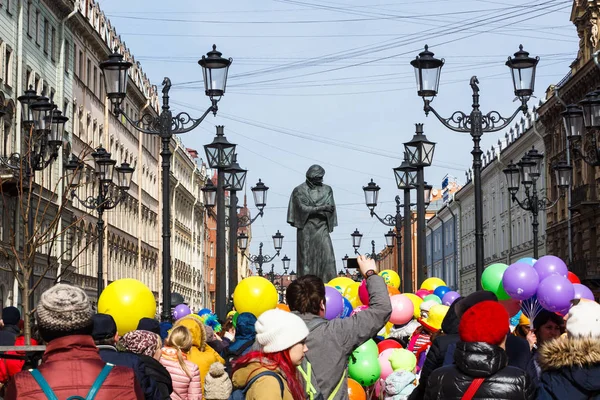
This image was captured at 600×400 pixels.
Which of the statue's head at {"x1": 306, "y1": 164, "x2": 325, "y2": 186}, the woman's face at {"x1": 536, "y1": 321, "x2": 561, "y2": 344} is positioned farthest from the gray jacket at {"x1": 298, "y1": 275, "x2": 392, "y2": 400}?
the statue's head at {"x1": 306, "y1": 164, "x2": 325, "y2": 186}

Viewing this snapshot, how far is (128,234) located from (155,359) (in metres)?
Answer: 56.4

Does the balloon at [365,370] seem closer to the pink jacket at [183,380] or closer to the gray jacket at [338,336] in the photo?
the pink jacket at [183,380]

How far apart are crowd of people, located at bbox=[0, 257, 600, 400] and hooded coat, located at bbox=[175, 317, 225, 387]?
496 millimetres

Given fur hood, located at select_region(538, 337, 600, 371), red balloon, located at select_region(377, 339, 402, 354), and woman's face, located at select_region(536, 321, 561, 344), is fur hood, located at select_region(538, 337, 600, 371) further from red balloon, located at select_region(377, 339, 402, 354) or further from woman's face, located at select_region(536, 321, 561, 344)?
red balloon, located at select_region(377, 339, 402, 354)

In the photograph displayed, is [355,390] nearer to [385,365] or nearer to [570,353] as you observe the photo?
[385,365]

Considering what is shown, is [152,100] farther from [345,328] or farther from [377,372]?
[345,328]

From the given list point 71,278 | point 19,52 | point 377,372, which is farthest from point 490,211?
point 377,372

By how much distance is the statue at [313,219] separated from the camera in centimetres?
1780

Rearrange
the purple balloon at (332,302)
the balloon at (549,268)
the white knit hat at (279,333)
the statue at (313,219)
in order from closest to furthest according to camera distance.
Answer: the white knit hat at (279,333) → the purple balloon at (332,302) → the balloon at (549,268) → the statue at (313,219)

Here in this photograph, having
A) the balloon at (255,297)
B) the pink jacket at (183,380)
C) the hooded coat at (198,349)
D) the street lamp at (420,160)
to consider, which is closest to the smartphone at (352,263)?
the pink jacket at (183,380)

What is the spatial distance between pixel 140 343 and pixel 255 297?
5.06 metres

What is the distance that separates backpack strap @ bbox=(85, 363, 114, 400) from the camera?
4426mm

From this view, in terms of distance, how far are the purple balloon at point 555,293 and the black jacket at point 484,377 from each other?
286 inches

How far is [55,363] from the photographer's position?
449 cm
